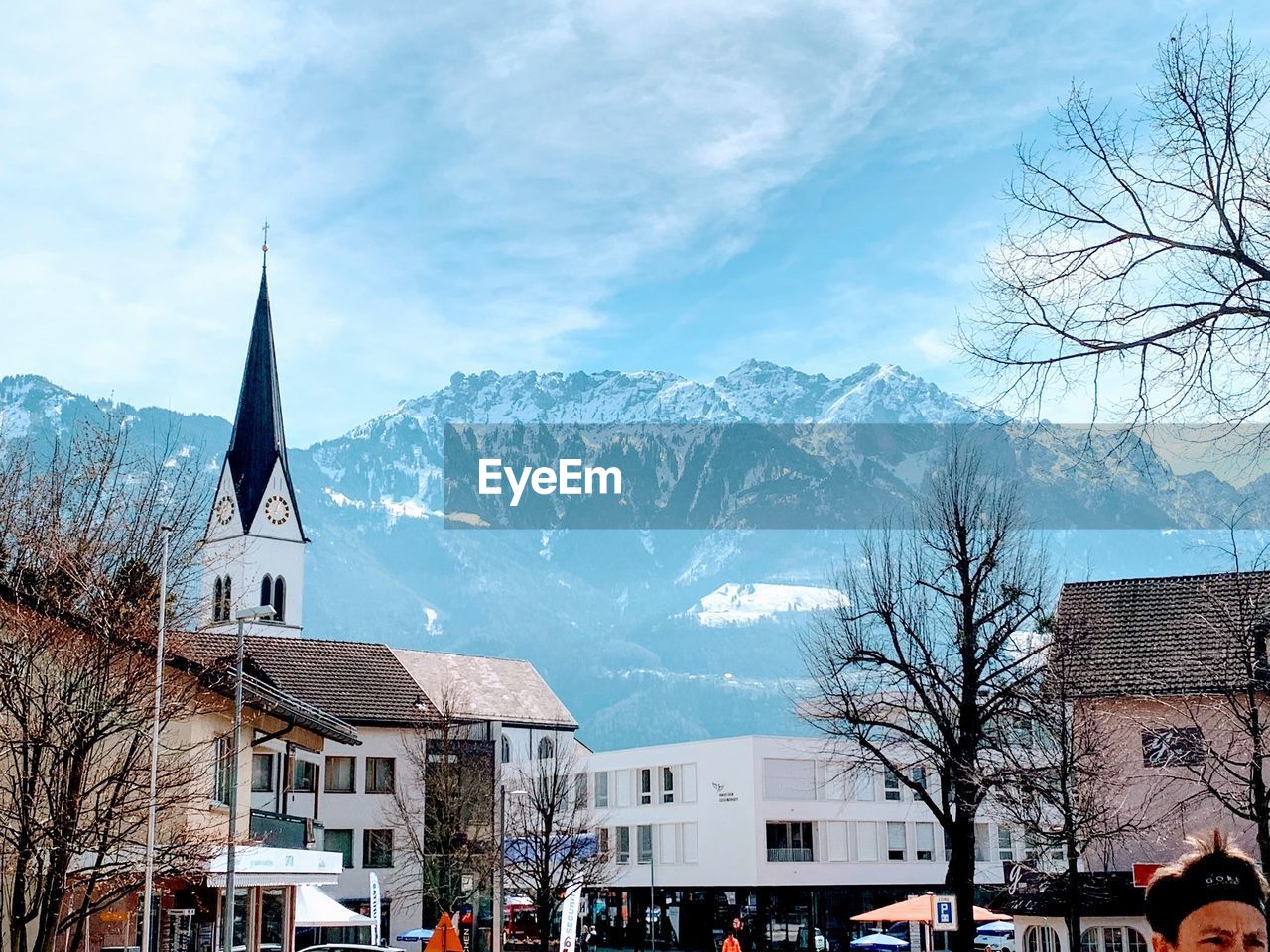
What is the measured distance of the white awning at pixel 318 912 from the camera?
41219mm

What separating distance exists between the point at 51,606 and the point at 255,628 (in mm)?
85748

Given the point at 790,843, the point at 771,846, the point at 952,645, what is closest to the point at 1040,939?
the point at 952,645

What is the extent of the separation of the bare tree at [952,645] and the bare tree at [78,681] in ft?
44.2

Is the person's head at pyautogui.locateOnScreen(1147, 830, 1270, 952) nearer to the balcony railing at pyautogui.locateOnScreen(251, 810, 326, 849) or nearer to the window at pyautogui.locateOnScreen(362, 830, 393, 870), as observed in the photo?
the balcony railing at pyautogui.locateOnScreen(251, 810, 326, 849)

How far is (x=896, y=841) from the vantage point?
257 ft

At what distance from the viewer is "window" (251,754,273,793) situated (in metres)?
39.0

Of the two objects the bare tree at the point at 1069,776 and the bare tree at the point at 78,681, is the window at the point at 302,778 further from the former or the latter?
the bare tree at the point at 78,681

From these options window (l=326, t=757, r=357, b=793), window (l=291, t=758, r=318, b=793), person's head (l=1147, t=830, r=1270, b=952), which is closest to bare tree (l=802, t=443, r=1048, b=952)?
person's head (l=1147, t=830, r=1270, b=952)

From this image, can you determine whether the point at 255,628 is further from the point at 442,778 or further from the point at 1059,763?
the point at 1059,763

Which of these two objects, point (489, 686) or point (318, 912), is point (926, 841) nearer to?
point (489, 686)

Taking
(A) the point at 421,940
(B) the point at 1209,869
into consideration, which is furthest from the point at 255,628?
(B) the point at 1209,869

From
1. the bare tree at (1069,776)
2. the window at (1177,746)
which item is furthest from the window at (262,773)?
the window at (1177,746)

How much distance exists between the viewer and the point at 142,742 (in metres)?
19.8

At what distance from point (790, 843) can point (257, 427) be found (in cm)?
5680
